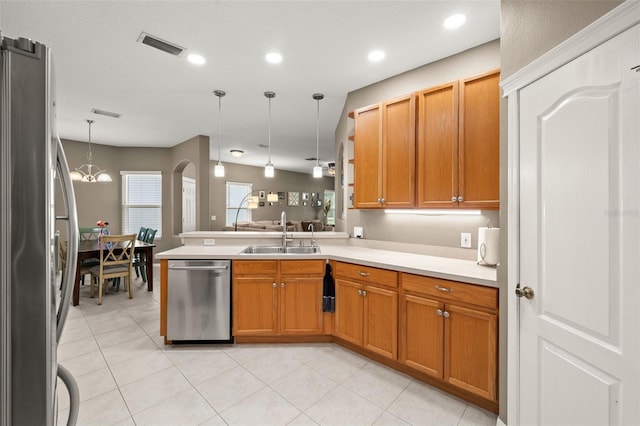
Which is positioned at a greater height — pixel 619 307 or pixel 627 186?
pixel 627 186

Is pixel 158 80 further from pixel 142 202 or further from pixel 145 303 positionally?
A: pixel 142 202

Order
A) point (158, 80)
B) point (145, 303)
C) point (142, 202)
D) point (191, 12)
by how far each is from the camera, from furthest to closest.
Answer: point (142, 202), point (145, 303), point (158, 80), point (191, 12)

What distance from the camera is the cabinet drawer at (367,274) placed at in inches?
89.3

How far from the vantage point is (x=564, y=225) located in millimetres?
1278

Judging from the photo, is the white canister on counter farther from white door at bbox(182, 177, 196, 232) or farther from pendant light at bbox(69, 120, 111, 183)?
white door at bbox(182, 177, 196, 232)

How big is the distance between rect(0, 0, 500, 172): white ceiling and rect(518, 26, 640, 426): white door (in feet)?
4.00

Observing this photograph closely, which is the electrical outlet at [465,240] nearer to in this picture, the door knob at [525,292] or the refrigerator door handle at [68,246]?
the door knob at [525,292]

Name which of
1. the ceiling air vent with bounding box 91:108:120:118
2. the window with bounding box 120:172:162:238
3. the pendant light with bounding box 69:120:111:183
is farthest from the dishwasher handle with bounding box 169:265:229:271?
the window with bounding box 120:172:162:238

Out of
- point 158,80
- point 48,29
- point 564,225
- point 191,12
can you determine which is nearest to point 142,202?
point 158,80

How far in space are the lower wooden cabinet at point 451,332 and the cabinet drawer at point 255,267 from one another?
1.20 m

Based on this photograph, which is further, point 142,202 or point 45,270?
point 142,202

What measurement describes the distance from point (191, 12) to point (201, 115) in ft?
8.45

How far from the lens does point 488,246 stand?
7.14ft

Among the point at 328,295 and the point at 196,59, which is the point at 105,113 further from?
the point at 328,295
